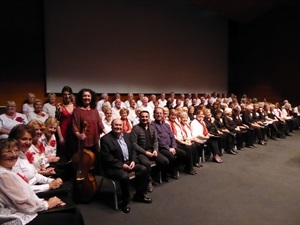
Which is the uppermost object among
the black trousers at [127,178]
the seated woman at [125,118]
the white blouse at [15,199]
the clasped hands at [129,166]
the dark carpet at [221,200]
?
the seated woman at [125,118]

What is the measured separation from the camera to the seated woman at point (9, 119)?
3.74 meters

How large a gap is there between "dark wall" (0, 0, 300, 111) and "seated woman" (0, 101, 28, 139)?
1.55 m

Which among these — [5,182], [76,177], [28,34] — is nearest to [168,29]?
[28,34]

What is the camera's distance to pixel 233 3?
908 centimetres

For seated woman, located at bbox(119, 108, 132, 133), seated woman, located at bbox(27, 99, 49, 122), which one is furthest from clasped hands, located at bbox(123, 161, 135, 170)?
seated woman, located at bbox(27, 99, 49, 122)

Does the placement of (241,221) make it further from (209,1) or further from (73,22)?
(209,1)

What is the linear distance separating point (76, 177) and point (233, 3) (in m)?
8.82

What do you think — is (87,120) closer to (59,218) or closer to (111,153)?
(111,153)

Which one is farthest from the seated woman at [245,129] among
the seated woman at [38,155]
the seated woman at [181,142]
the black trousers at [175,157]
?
the seated woman at [38,155]

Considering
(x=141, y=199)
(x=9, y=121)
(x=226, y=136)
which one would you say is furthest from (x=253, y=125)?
(x=9, y=121)

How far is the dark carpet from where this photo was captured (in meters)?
2.59

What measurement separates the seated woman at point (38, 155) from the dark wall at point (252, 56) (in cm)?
306

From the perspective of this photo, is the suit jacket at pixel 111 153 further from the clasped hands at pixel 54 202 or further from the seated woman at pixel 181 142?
the seated woman at pixel 181 142

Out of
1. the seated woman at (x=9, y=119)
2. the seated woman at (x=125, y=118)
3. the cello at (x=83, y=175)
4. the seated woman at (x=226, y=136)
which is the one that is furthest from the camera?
the seated woman at (x=226, y=136)
